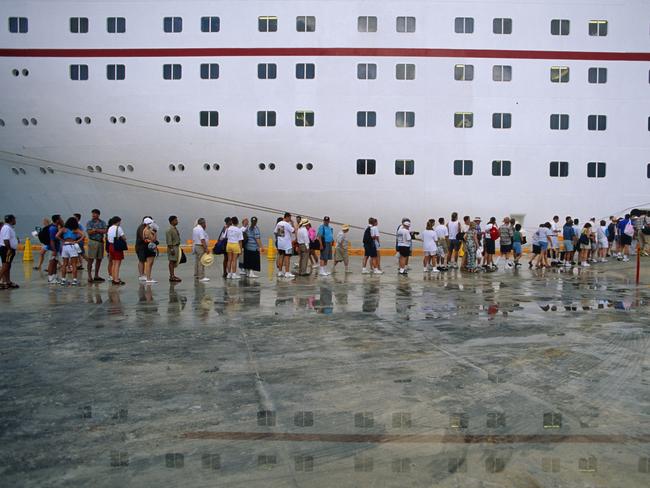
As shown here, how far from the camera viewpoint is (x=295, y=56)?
63.9 ft

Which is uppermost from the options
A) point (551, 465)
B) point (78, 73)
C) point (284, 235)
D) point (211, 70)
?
point (211, 70)

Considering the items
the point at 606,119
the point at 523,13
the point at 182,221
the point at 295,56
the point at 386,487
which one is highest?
the point at 523,13

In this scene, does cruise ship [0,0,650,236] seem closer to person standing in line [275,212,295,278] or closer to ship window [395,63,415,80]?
ship window [395,63,415,80]

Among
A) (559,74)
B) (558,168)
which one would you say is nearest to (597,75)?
(559,74)

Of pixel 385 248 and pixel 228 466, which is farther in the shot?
pixel 385 248

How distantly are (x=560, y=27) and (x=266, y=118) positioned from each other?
1046 centimetres

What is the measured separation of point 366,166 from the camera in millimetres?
19641

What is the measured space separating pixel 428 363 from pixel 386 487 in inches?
100

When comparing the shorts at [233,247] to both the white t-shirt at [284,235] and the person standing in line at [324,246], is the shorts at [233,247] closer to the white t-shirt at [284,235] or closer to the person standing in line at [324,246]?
the white t-shirt at [284,235]

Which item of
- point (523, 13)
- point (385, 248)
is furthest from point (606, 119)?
point (385, 248)

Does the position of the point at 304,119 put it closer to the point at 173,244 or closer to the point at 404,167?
the point at 404,167

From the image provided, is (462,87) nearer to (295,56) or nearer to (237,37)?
(295,56)

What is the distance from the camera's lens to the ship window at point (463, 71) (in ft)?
65.6

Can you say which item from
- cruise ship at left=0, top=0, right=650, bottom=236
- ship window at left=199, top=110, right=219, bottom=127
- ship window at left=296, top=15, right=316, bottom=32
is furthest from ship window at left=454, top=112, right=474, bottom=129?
ship window at left=199, top=110, right=219, bottom=127
